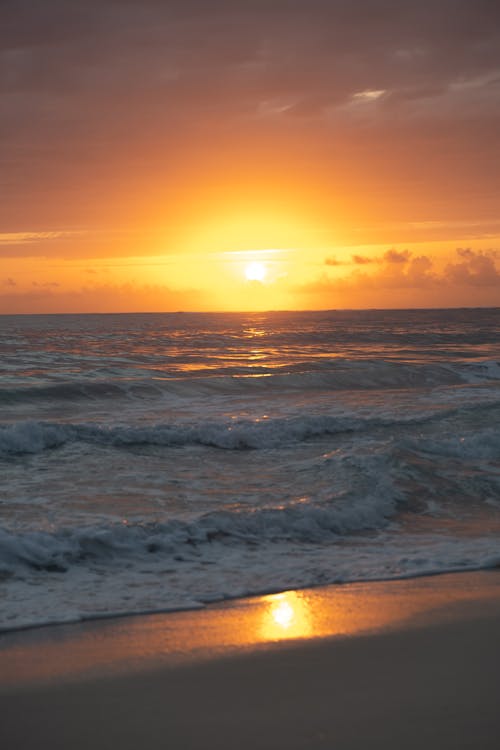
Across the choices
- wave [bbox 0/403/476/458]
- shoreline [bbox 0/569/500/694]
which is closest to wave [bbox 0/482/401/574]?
shoreline [bbox 0/569/500/694]

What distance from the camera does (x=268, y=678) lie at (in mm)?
4586

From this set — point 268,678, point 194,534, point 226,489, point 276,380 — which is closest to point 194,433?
point 226,489

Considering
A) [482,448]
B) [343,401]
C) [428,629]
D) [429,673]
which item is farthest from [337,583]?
[343,401]

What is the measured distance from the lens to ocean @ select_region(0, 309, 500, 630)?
6992mm

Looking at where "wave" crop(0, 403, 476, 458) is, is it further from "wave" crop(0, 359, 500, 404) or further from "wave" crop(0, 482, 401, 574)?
"wave" crop(0, 359, 500, 404)

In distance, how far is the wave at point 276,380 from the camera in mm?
22484

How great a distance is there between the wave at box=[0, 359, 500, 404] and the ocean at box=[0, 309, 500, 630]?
161mm

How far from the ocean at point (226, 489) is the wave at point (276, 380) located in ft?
0.53

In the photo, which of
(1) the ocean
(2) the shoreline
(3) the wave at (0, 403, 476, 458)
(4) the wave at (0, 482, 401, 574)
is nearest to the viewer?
(2) the shoreline

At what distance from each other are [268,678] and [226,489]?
626 cm

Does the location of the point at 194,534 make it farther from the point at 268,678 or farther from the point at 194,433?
the point at 194,433

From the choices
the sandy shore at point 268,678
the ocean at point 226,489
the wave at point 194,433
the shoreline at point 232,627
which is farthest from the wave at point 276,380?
the sandy shore at point 268,678

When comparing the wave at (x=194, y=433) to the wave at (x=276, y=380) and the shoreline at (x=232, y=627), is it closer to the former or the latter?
the wave at (x=276, y=380)

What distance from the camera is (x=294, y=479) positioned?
11492 mm
